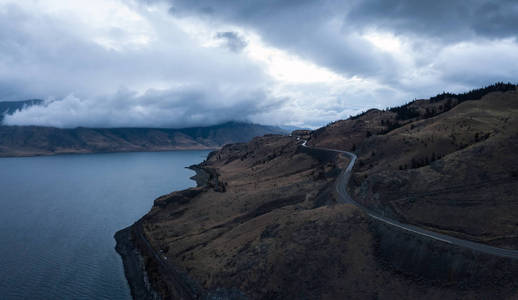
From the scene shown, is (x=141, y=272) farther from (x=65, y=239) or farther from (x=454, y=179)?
(x=454, y=179)

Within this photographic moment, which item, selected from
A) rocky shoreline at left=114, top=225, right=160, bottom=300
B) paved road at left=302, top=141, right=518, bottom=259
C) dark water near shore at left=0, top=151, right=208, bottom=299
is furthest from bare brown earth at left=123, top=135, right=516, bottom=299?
dark water near shore at left=0, top=151, right=208, bottom=299

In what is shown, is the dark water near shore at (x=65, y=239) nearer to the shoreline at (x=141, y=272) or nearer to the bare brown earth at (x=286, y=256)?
the shoreline at (x=141, y=272)

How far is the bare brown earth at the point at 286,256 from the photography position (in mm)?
27891

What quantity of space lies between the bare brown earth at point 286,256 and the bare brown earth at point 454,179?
5.85m

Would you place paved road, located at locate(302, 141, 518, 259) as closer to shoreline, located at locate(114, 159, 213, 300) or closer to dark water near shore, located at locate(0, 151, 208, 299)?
shoreline, located at locate(114, 159, 213, 300)

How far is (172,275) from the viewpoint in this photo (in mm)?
40969

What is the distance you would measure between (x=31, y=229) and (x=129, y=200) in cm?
3193

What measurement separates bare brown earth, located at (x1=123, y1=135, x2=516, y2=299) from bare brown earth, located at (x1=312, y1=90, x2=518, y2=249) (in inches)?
230

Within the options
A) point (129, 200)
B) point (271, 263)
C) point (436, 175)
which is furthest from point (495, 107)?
point (129, 200)

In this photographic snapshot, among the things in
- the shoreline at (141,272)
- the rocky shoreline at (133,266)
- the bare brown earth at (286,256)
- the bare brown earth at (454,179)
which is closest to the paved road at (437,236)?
the bare brown earth at (454,179)

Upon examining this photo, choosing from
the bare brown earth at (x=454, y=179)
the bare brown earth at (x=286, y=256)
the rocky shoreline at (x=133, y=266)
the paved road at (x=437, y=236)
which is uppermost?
the bare brown earth at (x=454, y=179)

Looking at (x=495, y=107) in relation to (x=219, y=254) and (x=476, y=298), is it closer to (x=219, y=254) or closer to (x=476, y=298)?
(x=476, y=298)

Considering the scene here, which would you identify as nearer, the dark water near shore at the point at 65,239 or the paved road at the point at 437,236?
the paved road at the point at 437,236

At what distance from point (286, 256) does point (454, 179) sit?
81.0ft
